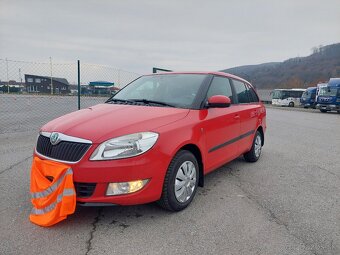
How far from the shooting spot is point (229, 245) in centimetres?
253

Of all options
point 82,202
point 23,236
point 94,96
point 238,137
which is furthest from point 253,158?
point 94,96

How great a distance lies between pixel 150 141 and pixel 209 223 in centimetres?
111

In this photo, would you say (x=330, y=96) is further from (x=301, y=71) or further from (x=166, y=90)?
(x=301, y=71)

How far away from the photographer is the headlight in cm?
261

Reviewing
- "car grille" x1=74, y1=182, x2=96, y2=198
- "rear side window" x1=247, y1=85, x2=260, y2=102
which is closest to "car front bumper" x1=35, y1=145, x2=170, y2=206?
"car grille" x1=74, y1=182, x2=96, y2=198

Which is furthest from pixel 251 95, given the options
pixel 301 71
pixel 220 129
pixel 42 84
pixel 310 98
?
pixel 301 71

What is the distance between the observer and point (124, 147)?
2650 millimetres

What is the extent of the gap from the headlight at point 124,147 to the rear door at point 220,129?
1.01 m

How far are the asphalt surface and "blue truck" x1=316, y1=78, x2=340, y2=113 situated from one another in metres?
25.3

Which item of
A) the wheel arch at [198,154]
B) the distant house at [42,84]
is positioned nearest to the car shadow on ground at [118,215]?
the wheel arch at [198,154]

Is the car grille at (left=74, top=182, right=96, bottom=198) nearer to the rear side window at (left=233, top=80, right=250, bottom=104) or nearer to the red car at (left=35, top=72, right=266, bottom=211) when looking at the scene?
the red car at (left=35, top=72, right=266, bottom=211)

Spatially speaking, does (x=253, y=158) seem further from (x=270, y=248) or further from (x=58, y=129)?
(x=58, y=129)

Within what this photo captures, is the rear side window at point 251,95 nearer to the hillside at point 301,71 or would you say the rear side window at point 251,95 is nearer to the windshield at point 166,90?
the windshield at point 166,90

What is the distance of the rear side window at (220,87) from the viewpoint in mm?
3850
